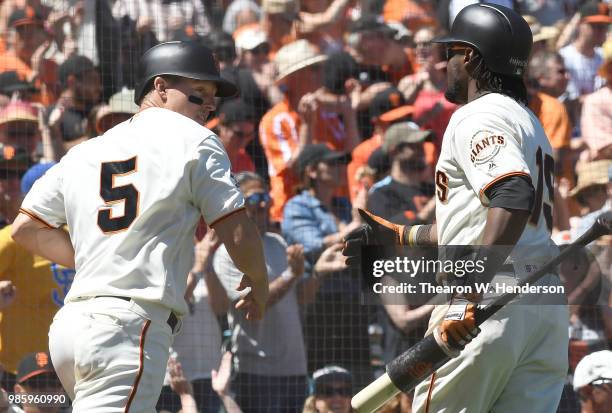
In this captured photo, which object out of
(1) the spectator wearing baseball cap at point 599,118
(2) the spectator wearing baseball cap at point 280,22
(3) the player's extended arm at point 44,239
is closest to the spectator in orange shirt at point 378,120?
(2) the spectator wearing baseball cap at point 280,22

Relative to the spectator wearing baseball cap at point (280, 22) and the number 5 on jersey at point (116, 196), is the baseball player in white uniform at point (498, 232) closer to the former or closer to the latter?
the number 5 on jersey at point (116, 196)

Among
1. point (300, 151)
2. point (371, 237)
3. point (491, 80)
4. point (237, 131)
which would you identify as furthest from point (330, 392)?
point (491, 80)

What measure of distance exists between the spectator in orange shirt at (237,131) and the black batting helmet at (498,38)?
4080 millimetres

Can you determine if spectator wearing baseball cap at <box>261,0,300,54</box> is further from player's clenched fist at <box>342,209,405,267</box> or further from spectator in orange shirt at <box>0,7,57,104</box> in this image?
player's clenched fist at <box>342,209,405,267</box>

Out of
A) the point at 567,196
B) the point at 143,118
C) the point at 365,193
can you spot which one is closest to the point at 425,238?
the point at 143,118

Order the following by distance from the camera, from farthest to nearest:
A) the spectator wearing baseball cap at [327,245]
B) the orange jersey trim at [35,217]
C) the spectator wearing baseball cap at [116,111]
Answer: the spectator wearing baseball cap at [116,111], the spectator wearing baseball cap at [327,245], the orange jersey trim at [35,217]

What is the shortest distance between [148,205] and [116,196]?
15 cm

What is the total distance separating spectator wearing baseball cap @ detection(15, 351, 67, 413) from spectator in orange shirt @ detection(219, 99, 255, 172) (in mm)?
2453

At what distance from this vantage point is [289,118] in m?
9.25

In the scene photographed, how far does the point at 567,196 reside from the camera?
8898 millimetres

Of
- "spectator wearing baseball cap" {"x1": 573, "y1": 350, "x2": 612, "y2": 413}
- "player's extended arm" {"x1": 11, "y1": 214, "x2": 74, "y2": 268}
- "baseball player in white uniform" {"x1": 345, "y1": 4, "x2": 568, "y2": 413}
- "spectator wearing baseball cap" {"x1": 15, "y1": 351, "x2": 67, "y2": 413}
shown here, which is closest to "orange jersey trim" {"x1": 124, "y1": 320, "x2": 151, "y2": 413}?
"player's extended arm" {"x1": 11, "y1": 214, "x2": 74, "y2": 268}

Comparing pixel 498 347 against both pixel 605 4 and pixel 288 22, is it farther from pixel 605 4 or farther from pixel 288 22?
pixel 605 4

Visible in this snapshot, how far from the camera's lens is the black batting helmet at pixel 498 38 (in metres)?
4.77

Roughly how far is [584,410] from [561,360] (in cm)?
270
